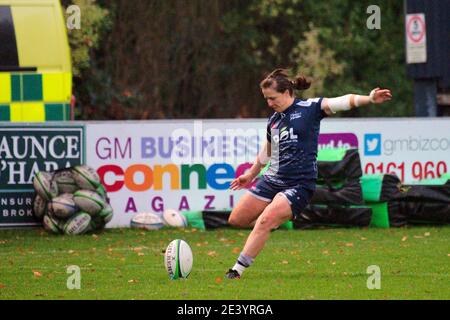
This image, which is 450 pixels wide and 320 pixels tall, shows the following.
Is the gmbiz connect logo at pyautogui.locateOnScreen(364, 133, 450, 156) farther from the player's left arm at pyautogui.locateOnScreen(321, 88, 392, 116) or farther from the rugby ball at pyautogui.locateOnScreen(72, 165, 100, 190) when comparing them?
the player's left arm at pyautogui.locateOnScreen(321, 88, 392, 116)

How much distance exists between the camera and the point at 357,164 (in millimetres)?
16734

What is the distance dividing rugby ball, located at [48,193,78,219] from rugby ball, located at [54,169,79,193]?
0.77 ft

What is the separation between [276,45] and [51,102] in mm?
15155

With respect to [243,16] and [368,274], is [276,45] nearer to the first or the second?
[243,16]

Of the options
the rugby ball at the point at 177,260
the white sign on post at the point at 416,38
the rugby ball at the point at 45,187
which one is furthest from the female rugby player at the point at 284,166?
the white sign on post at the point at 416,38

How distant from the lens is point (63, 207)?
52.2 feet

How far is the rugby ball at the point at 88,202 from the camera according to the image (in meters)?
16.0

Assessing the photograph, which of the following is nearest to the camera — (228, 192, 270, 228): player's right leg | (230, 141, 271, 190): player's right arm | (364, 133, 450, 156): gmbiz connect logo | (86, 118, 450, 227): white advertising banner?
(228, 192, 270, 228): player's right leg

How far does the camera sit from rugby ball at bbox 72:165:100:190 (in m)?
16.3

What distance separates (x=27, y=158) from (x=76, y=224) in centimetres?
142

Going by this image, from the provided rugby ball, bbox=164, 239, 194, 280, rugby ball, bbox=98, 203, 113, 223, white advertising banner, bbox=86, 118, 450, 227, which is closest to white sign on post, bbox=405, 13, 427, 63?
white advertising banner, bbox=86, 118, 450, 227

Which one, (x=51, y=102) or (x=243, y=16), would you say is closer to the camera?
(x=51, y=102)

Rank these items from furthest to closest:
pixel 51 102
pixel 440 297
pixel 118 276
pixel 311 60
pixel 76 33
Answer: pixel 311 60
pixel 76 33
pixel 51 102
pixel 118 276
pixel 440 297

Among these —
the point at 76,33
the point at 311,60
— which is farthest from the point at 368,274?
the point at 311,60
